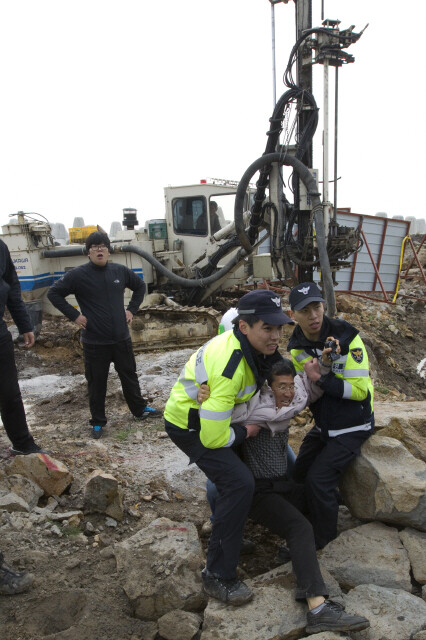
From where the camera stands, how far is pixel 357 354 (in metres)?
3.05

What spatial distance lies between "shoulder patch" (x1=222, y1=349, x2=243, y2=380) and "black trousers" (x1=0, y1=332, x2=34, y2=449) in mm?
2177

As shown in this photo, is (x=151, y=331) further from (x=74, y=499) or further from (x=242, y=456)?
(x=242, y=456)

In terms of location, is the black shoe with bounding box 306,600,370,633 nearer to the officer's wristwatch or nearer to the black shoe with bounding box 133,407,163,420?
the officer's wristwatch

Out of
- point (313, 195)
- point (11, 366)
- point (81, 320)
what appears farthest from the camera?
point (313, 195)

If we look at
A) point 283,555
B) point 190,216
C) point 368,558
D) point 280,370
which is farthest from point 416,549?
point 190,216

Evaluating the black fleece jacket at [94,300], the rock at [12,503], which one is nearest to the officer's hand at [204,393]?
the rock at [12,503]

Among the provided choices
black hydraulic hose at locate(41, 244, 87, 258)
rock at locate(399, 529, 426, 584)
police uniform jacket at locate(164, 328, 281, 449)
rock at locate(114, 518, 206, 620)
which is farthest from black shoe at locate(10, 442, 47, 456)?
black hydraulic hose at locate(41, 244, 87, 258)

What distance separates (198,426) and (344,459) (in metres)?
0.95

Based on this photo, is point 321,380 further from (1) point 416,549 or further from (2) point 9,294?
(2) point 9,294

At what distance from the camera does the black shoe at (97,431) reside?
496 cm

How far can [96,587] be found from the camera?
9.27 feet

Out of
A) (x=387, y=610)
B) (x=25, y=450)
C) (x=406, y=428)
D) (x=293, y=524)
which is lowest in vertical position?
(x=387, y=610)

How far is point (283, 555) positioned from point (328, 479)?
536mm

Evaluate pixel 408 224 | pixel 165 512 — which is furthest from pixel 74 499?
pixel 408 224
